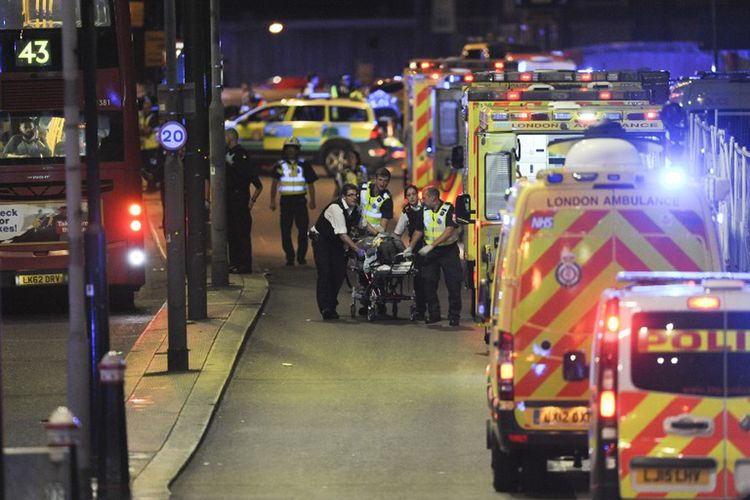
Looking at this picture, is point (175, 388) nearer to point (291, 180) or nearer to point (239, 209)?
point (239, 209)

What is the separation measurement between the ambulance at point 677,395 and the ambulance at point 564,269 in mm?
1705

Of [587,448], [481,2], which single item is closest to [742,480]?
[587,448]

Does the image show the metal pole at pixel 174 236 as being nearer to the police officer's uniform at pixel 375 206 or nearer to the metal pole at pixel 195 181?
the metal pole at pixel 195 181

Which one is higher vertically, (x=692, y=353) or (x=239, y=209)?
(x=692, y=353)

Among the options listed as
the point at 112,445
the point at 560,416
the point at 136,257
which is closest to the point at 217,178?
the point at 136,257

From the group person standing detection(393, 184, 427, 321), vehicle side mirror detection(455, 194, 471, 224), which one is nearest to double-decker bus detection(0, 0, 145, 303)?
person standing detection(393, 184, 427, 321)

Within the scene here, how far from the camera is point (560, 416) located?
10461 millimetres

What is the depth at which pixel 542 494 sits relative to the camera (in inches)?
438

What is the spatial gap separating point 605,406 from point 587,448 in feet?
6.35

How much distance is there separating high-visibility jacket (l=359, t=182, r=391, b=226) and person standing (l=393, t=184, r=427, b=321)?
0.71 meters

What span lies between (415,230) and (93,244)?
8.70m

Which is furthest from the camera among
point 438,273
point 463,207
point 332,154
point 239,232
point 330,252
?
point 332,154

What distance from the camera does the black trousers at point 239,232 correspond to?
76.5 ft

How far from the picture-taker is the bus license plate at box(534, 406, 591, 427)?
10.5m
